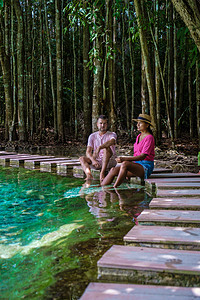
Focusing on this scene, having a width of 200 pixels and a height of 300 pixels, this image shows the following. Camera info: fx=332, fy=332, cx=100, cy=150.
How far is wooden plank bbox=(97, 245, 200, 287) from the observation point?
2.02 metres

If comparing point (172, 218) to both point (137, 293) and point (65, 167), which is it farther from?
point (65, 167)

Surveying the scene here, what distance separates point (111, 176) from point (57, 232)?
218cm

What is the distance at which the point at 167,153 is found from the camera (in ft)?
26.8

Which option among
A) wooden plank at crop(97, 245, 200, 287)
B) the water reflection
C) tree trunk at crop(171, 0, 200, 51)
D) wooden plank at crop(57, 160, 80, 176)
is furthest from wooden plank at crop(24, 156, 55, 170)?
wooden plank at crop(97, 245, 200, 287)

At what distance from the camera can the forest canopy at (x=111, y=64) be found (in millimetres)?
8398

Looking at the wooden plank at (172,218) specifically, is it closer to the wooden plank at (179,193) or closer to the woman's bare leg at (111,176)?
the wooden plank at (179,193)

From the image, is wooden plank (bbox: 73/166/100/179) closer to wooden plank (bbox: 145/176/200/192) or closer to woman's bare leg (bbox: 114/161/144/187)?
woman's bare leg (bbox: 114/161/144/187)

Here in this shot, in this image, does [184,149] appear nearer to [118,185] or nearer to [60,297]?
[118,185]

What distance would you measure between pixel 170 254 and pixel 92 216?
160 cm

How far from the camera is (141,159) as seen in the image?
16.9ft

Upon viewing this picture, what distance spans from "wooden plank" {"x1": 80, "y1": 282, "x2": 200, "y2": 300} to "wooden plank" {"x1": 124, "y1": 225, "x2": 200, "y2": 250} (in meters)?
0.68

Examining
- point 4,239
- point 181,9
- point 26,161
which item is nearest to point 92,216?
point 4,239

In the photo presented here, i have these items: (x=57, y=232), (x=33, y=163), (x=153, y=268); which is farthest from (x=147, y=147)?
(x=33, y=163)

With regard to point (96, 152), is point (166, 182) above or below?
below
